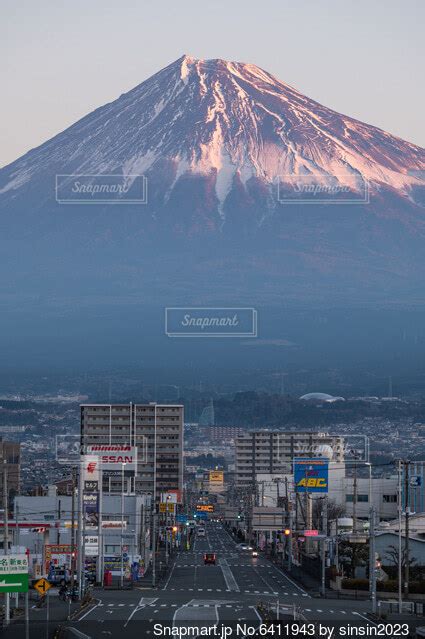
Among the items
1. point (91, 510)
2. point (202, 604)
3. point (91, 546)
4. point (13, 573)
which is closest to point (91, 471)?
point (91, 510)

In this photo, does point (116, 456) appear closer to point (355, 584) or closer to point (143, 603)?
point (355, 584)

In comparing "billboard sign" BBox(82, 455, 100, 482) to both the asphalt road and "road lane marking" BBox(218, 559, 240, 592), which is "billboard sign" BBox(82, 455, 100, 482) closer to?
the asphalt road

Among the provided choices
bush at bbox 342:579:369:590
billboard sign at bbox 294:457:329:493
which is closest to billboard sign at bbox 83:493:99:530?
bush at bbox 342:579:369:590

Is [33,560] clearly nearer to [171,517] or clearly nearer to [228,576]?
[228,576]

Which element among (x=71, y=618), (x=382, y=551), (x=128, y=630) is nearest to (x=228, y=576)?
(x=382, y=551)

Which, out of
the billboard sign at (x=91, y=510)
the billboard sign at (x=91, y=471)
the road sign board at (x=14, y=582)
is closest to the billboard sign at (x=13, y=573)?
the road sign board at (x=14, y=582)

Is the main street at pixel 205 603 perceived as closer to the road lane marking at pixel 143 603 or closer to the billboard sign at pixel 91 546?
the road lane marking at pixel 143 603

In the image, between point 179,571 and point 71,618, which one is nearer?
point 71,618
